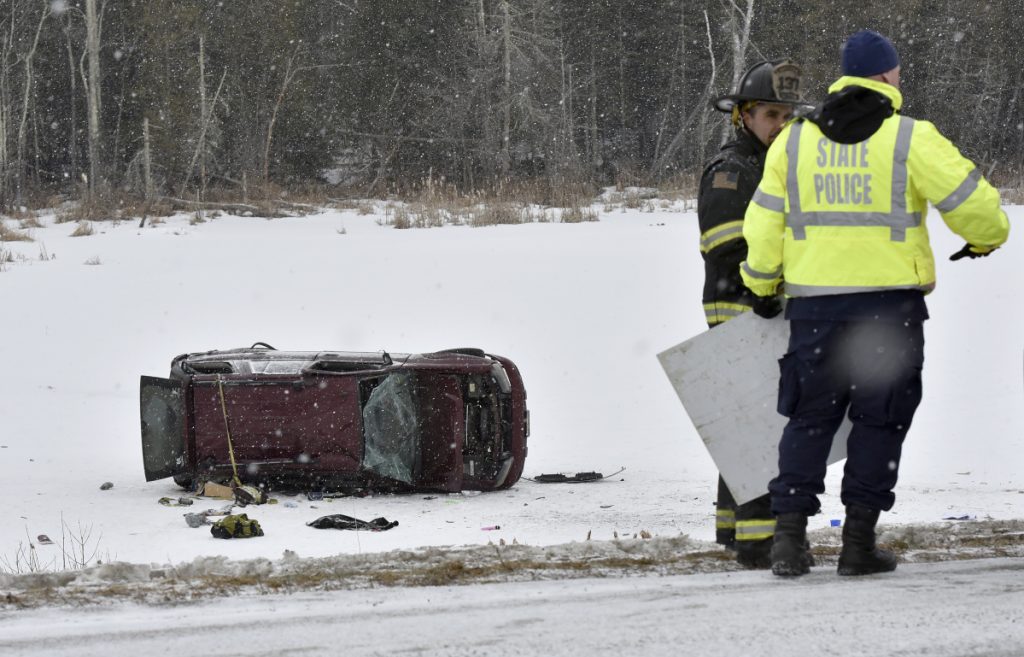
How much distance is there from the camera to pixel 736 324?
4.43 metres

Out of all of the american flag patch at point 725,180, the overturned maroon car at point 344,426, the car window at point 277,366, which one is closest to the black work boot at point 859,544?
the american flag patch at point 725,180

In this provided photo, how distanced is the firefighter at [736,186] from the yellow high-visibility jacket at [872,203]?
53 cm

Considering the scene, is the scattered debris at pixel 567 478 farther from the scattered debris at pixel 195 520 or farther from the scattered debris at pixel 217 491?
the scattered debris at pixel 195 520

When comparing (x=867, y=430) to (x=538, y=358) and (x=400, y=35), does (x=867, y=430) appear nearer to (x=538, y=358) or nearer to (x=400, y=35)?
(x=538, y=358)

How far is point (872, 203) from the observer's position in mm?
3873

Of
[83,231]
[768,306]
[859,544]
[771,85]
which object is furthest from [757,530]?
[83,231]

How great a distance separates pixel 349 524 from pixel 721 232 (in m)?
2.67

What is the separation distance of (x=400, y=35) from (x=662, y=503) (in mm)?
26144

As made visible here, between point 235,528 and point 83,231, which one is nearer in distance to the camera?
point 235,528

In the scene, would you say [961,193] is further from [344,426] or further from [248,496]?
[248,496]

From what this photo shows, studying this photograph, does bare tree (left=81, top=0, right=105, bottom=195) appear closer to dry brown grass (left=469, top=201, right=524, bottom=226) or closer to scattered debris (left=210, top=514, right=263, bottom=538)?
dry brown grass (left=469, top=201, right=524, bottom=226)

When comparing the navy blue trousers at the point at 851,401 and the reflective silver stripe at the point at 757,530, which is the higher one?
the navy blue trousers at the point at 851,401

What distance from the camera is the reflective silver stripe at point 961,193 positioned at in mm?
3773

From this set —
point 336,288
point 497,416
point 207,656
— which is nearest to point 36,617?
point 207,656
